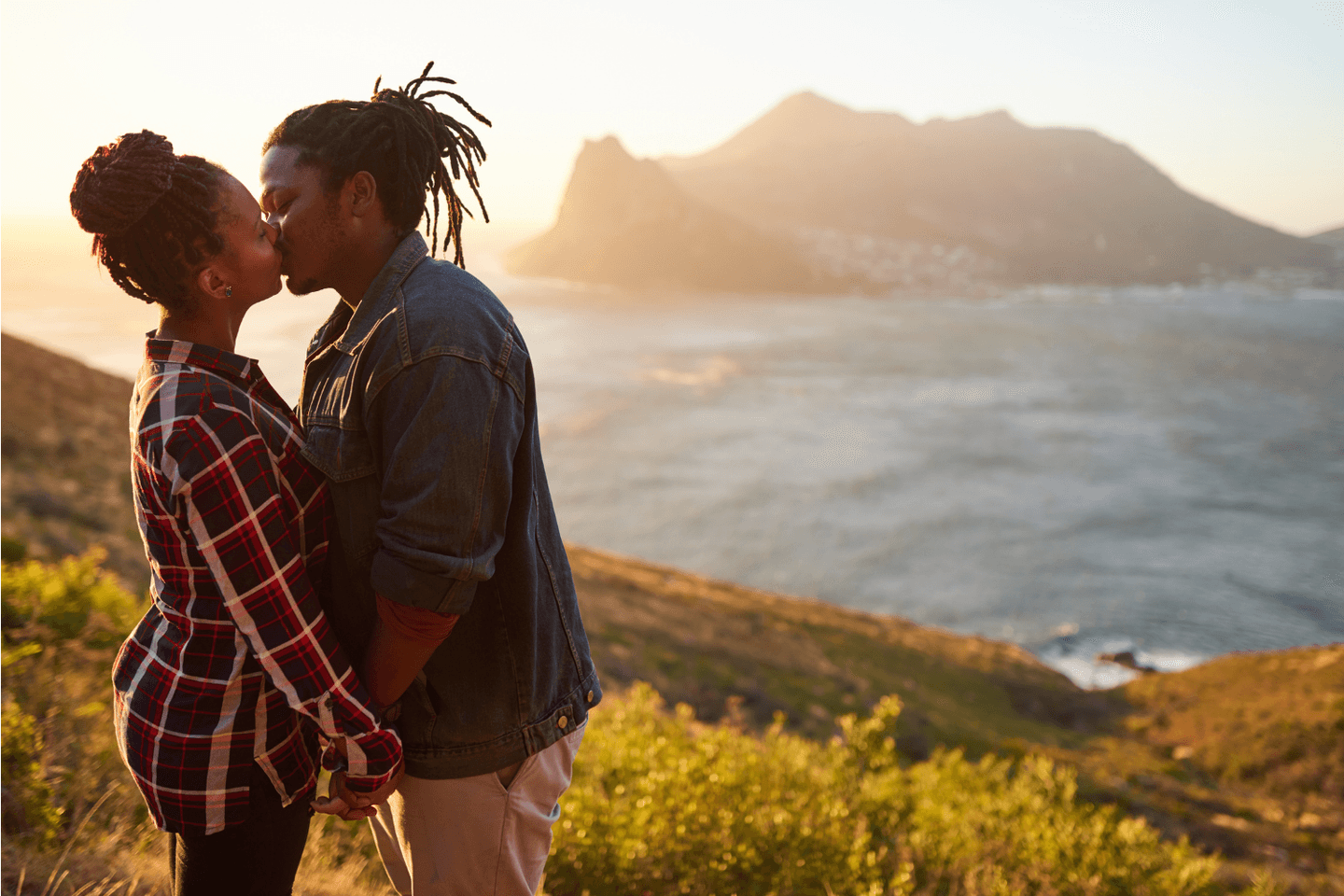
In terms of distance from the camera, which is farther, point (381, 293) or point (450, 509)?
point (381, 293)

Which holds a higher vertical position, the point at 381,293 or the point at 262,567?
the point at 381,293

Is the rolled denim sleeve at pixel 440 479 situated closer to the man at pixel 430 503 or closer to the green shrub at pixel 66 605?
the man at pixel 430 503

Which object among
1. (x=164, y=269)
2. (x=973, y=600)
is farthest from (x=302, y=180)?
(x=973, y=600)

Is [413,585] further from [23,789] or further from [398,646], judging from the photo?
[23,789]

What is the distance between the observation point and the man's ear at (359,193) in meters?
1.73

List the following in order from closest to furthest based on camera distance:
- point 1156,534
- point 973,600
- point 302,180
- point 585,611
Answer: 1. point 302,180
2. point 585,611
3. point 973,600
4. point 1156,534

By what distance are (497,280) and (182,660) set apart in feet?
635

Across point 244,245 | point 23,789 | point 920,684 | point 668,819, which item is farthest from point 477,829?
point 920,684

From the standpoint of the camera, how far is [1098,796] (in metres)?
22.2

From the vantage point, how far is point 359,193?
1745 mm

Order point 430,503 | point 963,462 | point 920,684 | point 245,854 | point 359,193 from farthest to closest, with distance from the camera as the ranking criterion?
point 963,462 < point 920,684 < point 359,193 < point 245,854 < point 430,503

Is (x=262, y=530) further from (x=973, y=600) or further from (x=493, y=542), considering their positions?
(x=973, y=600)

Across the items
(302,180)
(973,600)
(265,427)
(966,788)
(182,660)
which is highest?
(302,180)

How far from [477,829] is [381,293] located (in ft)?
4.07
